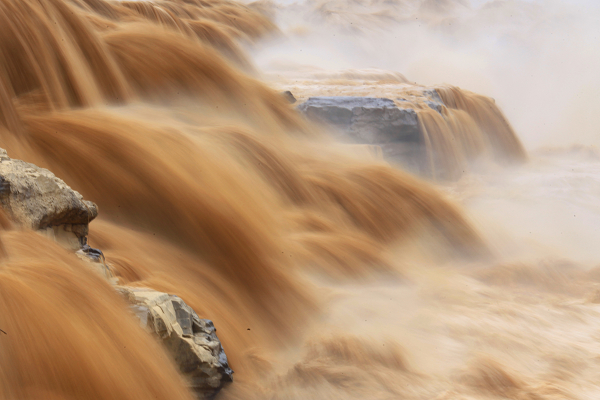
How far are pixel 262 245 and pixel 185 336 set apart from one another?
1.44m

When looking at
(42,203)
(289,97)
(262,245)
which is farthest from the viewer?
(289,97)

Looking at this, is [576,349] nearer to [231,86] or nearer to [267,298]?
[267,298]

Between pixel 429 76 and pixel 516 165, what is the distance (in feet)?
26.8

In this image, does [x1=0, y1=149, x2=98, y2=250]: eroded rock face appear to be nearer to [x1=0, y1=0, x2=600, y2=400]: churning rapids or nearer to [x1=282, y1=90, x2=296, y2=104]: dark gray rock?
[x1=0, y1=0, x2=600, y2=400]: churning rapids

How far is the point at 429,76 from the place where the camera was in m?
16.8

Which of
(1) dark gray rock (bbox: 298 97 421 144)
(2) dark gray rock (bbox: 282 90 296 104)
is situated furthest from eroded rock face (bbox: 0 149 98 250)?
(2) dark gray rock (bbox: 282 90 296 104)

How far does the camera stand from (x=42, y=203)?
6.98ft

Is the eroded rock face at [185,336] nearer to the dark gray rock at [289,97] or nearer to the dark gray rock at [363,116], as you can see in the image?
the dark gray rock at [363,116]

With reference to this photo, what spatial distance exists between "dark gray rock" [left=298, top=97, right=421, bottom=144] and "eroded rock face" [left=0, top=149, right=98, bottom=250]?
4.69 metres

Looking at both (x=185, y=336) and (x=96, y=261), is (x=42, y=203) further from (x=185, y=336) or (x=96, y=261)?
(x=185, y=336)

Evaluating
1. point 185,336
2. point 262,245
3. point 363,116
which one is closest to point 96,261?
point 185,336

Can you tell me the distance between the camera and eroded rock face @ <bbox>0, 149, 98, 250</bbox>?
2.05m

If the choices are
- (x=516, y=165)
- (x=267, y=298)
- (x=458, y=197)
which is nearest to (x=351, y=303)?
(x=267, y=298)

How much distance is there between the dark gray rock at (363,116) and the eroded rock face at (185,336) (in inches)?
186
